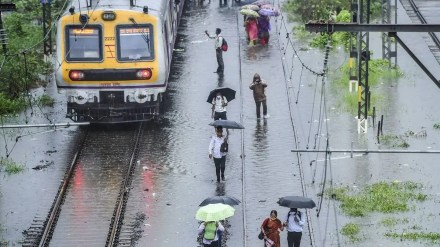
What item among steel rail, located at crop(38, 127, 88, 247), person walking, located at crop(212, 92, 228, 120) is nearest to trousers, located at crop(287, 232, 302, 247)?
steel rail, located at crop(38, 127, 88, 247)

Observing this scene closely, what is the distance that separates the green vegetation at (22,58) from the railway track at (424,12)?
38.2ft

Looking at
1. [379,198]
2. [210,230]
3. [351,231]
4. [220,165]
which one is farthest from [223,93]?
[210,230]

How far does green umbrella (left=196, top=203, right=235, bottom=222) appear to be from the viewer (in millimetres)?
20719

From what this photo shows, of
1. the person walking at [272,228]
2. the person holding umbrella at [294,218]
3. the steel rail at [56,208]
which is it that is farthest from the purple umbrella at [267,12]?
the person walking at [272,228]

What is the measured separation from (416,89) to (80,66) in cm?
951

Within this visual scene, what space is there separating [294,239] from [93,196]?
5.45 metres

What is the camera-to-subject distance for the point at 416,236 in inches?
913

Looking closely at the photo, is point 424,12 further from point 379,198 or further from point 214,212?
point 214,212

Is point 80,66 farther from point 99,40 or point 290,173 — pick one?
point 290,173

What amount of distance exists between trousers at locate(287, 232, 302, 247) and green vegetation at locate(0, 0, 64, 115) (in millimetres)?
9165

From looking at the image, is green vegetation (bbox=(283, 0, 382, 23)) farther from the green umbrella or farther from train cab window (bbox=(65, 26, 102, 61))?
the green umbrella

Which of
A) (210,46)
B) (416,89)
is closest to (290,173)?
(416,89)

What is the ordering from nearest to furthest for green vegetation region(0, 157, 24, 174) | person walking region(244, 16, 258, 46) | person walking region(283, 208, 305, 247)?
person walking region(283, 208, 305, 247) → green vegetation region(0, 157, 24, 174) → person walking region(244, 16, 258, 46)

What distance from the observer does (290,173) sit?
88.8ft
